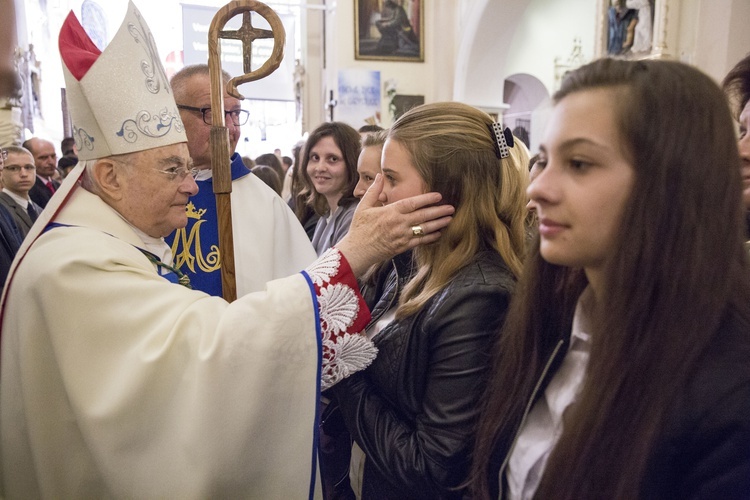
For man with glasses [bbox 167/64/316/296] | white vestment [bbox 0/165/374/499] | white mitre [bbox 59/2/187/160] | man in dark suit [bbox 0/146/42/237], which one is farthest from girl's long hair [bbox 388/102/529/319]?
man in dark suit [bbox 0/146/42/237]

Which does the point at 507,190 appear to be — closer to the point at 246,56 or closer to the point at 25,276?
the point at 246,56

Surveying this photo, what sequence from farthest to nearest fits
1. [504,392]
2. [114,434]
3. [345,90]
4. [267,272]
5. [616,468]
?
1. [345,90]
2. [267,272]
3. [114,434]
4. [504,392]
5. [616,468]

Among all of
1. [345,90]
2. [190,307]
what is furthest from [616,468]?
[345,90]

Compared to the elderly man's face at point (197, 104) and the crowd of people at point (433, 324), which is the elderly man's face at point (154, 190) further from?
the elderly man's face at point (197, 104)

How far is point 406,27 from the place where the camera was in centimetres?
1085

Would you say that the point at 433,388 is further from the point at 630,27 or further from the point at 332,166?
the point at 630,27

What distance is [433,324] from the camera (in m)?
1.33

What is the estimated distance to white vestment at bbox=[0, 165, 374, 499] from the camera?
1321 mm

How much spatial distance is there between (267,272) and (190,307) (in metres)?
1.09

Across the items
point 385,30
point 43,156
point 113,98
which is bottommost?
point 43,156

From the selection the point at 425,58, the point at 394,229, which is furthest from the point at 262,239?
the point at 425,58

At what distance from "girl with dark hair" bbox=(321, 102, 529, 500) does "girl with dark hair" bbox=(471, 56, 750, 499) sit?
0.32 meters

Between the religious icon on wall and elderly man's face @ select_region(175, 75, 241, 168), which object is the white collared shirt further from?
the religious icon on wall

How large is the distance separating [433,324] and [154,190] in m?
0.86
